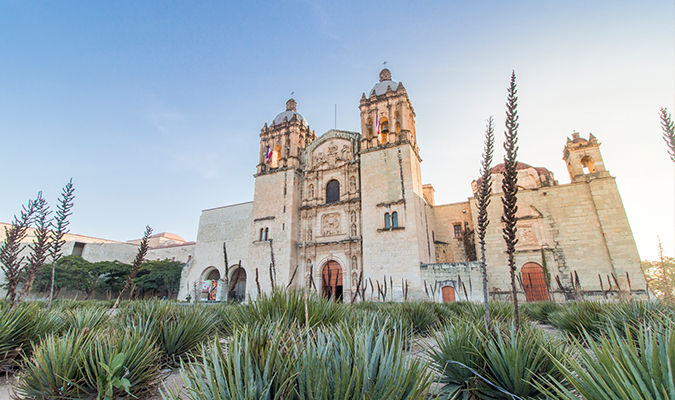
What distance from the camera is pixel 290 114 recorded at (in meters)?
22.8

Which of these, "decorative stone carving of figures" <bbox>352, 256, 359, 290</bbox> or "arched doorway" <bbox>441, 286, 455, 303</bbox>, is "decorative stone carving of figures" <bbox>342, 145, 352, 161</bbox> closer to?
"decorative stone carving of figures" <bbox>352, 256, 359, 290</bbox>

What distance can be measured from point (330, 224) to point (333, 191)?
91.8 inches

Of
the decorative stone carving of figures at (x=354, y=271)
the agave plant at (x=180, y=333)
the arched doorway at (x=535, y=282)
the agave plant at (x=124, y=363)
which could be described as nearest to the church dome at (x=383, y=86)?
the decorative stone carving of figures at (x=354, y=271)

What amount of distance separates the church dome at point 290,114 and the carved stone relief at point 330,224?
777 cm

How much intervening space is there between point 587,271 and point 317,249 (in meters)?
13.8

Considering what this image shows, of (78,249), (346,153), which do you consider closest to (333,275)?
(346,153)

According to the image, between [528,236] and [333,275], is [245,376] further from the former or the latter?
[528,236]

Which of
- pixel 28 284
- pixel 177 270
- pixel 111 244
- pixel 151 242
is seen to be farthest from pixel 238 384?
pixel 151 242

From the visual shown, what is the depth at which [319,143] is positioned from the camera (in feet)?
69.3

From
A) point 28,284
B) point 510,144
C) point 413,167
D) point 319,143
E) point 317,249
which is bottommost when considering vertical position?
point 28,284

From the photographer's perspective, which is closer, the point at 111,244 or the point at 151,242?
the point at 111,244

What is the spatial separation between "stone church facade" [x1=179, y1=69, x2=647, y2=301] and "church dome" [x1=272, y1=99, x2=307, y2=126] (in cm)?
10

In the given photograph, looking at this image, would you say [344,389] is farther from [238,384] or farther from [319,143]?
[319,143]

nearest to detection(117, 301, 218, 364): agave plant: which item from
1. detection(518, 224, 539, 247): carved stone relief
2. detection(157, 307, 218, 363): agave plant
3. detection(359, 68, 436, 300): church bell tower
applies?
detection(157, 307, 218, 363): agave plant
